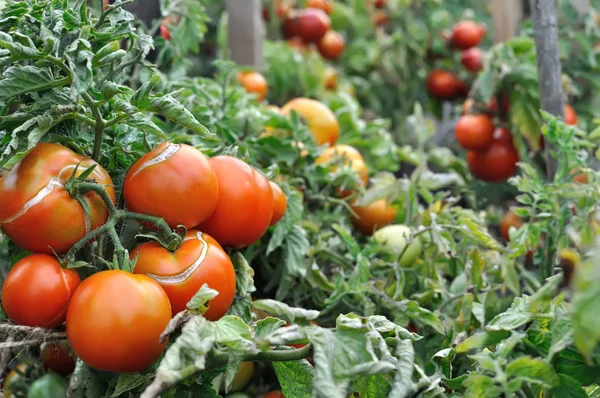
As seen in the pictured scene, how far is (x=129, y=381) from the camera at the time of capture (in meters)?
0.83

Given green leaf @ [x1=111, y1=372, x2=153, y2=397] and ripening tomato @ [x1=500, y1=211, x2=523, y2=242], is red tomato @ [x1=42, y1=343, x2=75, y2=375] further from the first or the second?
ripening tomato @ [x1=500, y1=211, x2=523, y2=242]

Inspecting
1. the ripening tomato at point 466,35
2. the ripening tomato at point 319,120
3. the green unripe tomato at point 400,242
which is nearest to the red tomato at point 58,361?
the green unripe tomato at point 400,242

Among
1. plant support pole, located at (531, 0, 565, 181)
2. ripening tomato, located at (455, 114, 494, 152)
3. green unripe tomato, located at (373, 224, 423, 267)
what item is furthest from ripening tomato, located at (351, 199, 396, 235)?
ripening tomato, located at (455, 114, 494, 152)

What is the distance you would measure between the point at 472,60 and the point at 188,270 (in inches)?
80.7

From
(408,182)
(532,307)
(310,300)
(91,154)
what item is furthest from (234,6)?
(532,307)

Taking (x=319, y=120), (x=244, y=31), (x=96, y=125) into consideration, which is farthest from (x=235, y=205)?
(x=244, y=31)

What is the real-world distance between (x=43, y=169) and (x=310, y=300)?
663mm

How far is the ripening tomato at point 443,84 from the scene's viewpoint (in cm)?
267

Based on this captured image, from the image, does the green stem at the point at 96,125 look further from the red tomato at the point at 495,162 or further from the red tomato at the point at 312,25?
the red tomato at the point at 312,25

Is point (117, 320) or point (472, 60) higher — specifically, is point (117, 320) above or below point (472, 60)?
above

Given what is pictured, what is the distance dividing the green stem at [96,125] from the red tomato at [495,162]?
1.31 meters

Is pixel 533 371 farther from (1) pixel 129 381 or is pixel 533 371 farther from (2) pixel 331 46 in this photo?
(2) pixel 331 46

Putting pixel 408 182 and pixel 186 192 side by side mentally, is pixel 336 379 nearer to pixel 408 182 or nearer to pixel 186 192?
pixel 186 192

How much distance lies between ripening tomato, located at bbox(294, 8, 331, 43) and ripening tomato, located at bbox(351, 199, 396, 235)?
1467 mm
